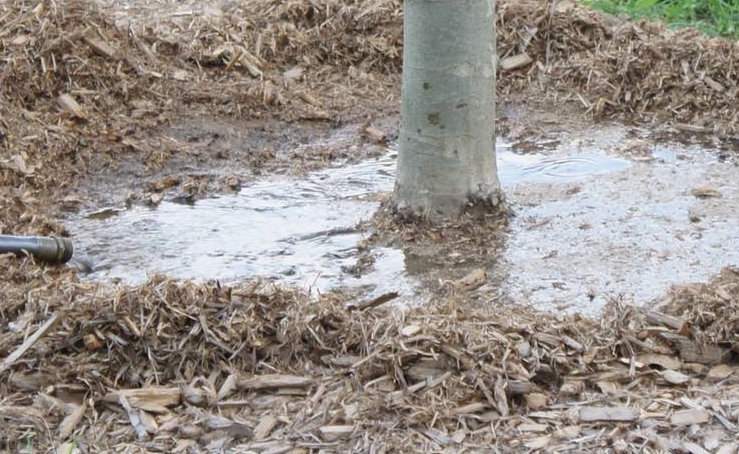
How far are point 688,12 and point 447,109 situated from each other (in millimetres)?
4602

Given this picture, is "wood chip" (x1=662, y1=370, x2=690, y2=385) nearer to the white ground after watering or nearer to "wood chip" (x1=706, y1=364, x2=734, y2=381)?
"wood chip" (x1=706, y1=364, x2=734, y2=381)

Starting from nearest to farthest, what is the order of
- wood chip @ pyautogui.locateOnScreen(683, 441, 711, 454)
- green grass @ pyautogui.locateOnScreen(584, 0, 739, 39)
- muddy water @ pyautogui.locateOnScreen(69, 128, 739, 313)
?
wood chip @ pyautogui.locateOnScreen(683, 441, 711, 454), muddy water @ pyautogui.locateOnScreen(69, 128, 739, 313), green grass @ pyautogui.locateOnScreen(584, 0, 739, 39)

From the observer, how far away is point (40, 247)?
4.95m

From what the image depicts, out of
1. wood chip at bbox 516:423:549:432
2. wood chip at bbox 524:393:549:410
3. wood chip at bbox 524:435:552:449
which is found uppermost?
wood chip at bbox 524:393:549:410

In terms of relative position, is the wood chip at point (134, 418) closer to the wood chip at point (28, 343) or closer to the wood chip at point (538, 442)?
the wood chip at point (28, 343)

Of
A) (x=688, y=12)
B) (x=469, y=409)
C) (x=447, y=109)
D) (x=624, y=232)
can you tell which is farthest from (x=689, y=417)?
(x=688, y=12)

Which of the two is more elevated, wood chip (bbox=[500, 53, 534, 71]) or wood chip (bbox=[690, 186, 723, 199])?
wood chip (bbox=[500, 53, 534, 71])

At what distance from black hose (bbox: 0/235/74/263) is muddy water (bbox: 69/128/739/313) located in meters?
0.18

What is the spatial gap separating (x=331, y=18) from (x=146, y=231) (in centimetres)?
290

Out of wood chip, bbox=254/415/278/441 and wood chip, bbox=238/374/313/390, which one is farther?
wood chip, bbox=238/374/313/390

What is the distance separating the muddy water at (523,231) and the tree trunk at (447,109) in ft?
1.00

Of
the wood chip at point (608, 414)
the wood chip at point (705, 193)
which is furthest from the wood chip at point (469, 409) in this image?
the wood chip at point (705, 193)

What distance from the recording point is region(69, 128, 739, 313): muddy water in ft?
15.9

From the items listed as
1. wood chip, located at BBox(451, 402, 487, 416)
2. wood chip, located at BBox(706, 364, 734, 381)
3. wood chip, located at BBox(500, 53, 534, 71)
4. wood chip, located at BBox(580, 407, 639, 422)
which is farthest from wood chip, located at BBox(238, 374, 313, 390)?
wood chip, located at BBox(500, 53, 534, 71)
